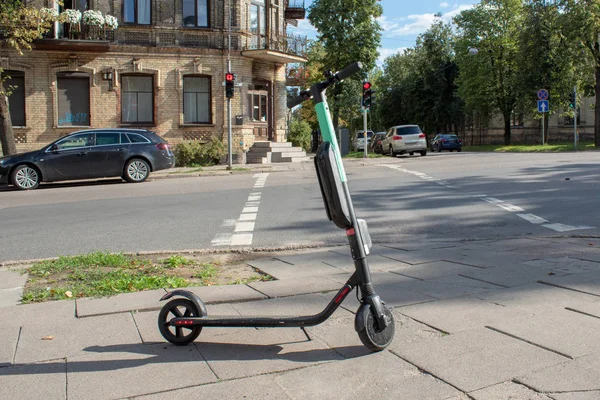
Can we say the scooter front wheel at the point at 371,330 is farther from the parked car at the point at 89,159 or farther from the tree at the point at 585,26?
the tree at the point at 585,26

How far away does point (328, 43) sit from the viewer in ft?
165

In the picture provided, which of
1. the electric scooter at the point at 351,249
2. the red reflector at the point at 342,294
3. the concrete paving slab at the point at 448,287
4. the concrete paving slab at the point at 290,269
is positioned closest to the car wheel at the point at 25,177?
the concrete paving slab at the point at 290,269

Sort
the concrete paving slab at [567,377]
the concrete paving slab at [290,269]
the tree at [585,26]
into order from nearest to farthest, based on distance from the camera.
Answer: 1. the concrete paving slab at [567,377]
2. the concrete paving slab at [290,269]
3. the tree at [585,26]

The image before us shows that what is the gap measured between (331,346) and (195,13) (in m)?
26.9

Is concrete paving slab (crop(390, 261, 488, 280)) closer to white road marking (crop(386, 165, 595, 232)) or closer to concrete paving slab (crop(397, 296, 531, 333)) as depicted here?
concrete paving slab (crop(397, 296, 531, 333))

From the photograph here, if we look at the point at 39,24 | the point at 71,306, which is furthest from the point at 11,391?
the point at 39,24

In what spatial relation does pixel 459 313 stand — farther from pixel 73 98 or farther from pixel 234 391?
pixel 73 98

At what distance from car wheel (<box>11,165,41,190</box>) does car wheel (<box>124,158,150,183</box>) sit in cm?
263

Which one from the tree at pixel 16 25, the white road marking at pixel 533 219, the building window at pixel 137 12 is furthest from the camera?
the building window at pixel 137 12

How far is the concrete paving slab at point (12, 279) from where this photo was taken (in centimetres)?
584

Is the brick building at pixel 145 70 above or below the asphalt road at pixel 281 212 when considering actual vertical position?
above

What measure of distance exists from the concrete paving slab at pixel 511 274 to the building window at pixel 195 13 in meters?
25.1

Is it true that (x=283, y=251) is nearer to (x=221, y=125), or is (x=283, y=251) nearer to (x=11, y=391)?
(x=11, y=391)

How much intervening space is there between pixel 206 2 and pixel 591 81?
28009mm
